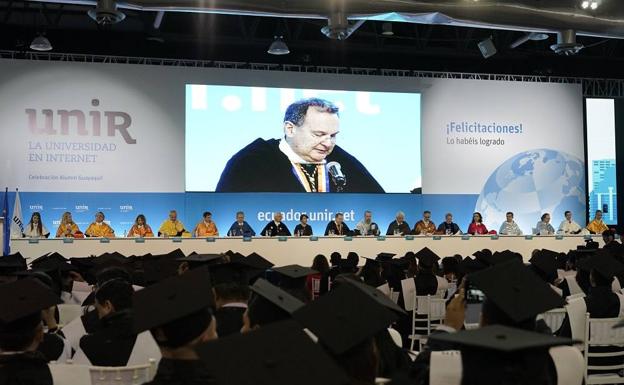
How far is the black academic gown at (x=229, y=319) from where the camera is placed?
4004mm

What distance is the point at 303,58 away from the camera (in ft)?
51.4

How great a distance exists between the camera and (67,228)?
13.3 m

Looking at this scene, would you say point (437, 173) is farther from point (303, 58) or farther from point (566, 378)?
point (566, 378)

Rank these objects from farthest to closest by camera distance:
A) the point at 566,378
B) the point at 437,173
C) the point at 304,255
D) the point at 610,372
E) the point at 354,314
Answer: the point at 437,173 < the point at 304,255 < the point at 610,372 < the point at 566,378 < the point at 354,314

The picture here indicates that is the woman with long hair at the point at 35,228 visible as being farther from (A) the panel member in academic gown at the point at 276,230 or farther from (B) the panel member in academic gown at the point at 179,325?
(B) the panel member in academic gown at the point at 179,325

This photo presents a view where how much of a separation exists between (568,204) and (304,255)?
8118 mm

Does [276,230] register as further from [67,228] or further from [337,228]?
[67,228]

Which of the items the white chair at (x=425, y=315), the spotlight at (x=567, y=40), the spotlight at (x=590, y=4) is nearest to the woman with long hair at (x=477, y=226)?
the spotlight at (x=567, y=40)

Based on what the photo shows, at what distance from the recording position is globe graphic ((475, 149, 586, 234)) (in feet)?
54.9

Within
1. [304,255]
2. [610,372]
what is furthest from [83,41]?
[610,372]

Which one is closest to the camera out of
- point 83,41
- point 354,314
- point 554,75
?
point 354,314

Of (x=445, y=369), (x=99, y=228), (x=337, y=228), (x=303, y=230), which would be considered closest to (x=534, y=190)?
(x=337, y=228)

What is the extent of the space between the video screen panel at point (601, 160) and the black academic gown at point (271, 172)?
18.2ft

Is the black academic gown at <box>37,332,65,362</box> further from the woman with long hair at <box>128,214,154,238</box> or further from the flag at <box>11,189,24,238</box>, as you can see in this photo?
the flag at <box>11,189,24,238</box>
